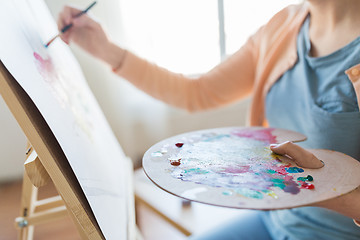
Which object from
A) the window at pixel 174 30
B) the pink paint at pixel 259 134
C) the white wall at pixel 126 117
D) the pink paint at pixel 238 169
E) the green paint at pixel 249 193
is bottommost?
the white wall at pixel 126 117

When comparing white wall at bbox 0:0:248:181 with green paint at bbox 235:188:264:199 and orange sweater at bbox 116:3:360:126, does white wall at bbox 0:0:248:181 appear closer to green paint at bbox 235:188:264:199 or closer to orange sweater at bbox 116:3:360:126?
orange sweater at bbox 116:3:360:126

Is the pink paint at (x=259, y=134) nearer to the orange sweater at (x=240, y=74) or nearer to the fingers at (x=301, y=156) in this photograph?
the fingers at (x=301, y=156)

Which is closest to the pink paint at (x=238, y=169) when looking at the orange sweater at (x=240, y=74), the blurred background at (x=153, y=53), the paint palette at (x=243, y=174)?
the paint palette at (x=243, y=174)

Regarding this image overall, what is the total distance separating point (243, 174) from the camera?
35 centimetres

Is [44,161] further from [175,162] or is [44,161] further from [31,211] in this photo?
[31,211]

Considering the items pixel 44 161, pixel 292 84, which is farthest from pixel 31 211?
pixel 292 84

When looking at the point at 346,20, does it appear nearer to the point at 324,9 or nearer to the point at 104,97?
the point at 324,9

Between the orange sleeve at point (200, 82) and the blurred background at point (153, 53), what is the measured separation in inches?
10.5

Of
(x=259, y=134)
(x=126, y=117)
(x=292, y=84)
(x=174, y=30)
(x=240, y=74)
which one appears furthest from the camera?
(x=126, y=117)

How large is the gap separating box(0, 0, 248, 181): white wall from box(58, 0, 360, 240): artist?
705mm

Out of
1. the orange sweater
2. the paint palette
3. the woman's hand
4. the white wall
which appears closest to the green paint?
the paint palette

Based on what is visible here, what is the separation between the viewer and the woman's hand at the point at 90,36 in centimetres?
66

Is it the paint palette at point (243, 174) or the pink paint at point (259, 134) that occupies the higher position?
the paint palette at point (243, 174)

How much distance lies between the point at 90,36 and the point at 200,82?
0.32m
